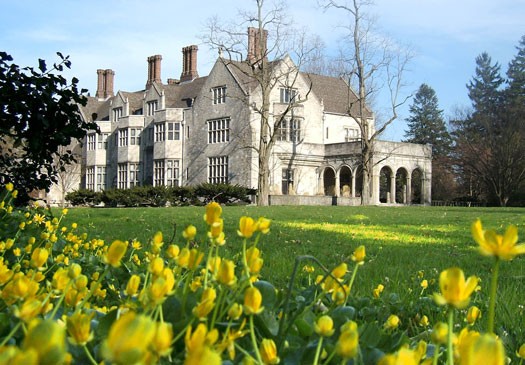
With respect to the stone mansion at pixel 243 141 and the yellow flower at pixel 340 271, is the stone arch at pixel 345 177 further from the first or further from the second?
the yellow flower at pixel 340 271

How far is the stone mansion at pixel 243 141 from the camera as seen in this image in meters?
38.2

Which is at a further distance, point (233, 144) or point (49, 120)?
point (233, 144)

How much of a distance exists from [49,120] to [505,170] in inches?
1736

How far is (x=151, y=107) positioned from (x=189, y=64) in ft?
20.2

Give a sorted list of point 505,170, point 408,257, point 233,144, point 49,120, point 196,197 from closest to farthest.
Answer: point 49,120
point 408,257
point 196,197
point 233,144
point 505,170

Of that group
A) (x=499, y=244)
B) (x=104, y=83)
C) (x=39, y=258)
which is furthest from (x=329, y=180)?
(x=499, y=244)

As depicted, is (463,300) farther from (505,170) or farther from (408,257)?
(505,170)

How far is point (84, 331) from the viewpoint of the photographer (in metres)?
0.80

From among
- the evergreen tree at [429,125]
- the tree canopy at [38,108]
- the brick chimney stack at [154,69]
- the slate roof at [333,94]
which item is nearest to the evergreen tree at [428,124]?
the evergreen tree at [429,125]

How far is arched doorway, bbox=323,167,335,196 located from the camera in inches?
1675

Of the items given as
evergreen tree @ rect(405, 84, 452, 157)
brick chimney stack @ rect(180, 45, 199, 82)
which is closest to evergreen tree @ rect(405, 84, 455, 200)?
evergreen tree @ rect(405, 84, 452, 157)

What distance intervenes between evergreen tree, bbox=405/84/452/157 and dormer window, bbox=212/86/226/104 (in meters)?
35.8

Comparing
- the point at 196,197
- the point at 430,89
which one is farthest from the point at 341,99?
the point at 430,89

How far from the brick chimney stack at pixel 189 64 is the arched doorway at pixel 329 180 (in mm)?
14799
